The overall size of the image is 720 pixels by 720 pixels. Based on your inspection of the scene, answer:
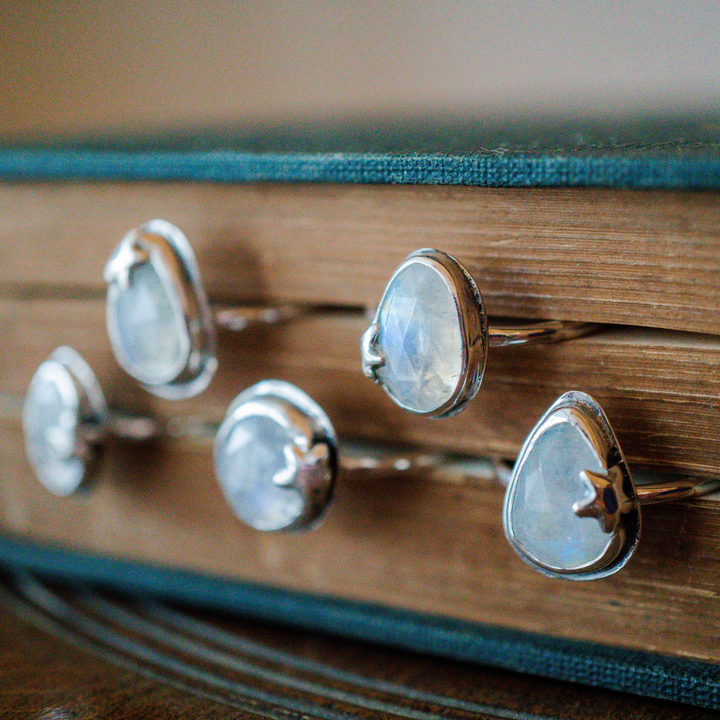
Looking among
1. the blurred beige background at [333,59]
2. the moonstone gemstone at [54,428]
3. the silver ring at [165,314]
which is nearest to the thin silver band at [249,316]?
the silver ring at [165,314]

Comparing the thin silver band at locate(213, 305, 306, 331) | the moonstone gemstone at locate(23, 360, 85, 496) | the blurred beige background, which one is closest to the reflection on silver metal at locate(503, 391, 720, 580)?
the thin silver band at locate(213, 305, 306, 331)

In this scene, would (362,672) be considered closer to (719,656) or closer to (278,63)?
(719,656)

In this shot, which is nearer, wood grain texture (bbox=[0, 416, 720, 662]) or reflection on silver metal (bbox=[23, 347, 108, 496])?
wood grain texture (bbox=[0, 416, 720, 662])

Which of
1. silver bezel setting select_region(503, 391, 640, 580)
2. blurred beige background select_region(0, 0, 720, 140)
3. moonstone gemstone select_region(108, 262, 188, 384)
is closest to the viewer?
silver bezel setting select_region(503, 391, 640, 580)

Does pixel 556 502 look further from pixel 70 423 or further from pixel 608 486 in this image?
pixel 70 423

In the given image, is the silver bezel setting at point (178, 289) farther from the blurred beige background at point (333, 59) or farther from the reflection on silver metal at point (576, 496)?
the blurred beige background at point (333, 59)

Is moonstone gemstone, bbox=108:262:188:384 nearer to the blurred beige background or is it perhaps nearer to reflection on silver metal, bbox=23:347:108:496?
reflection on silver metal, bbox=23:347:108:496

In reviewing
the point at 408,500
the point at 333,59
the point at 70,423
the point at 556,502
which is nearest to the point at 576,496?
the point at 556,502

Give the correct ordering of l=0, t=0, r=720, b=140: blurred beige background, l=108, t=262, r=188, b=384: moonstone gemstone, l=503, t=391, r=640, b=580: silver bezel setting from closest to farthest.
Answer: l=503, t=391, r=640, b=580: silver bezel setting → l=108, t=262, r=188, b=384: moonstone gemstone → l=0, t=0, r=720, b=140: blurred beige background
